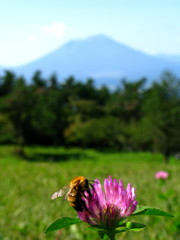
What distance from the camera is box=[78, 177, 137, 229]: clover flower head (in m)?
0.66

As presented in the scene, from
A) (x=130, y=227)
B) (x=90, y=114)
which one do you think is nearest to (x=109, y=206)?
(x=130, y=227)

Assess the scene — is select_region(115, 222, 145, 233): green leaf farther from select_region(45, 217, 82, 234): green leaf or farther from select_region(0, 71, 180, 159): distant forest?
select_region(0, 71, 180, 159): distant forest

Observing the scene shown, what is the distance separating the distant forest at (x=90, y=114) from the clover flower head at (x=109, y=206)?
28.8m

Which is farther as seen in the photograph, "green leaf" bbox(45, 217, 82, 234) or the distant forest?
the distant forest

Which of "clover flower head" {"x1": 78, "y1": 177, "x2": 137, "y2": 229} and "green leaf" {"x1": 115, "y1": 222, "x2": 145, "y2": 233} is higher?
"clover flower head" {"x1": 78, "y1": 177, "x2": 137, "y2": 229}

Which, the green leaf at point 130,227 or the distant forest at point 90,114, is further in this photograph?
the distant forest at point 90,114

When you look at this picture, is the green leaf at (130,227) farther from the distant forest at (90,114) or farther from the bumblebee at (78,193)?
the distant forest at (90,114)

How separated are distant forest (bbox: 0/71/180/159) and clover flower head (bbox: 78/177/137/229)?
28767 millimetres


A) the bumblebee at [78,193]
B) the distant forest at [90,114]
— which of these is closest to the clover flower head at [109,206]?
the bumblebee at [78,193]

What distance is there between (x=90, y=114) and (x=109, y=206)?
43.0m

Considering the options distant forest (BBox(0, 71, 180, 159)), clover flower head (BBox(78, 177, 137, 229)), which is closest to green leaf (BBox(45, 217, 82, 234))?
clover flower head (BBox(78, 177, 137, 229))

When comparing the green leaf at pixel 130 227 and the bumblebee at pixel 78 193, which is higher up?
the bumblebee at pixel 78 193

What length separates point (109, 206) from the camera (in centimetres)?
68

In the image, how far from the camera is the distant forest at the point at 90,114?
29438 mm
